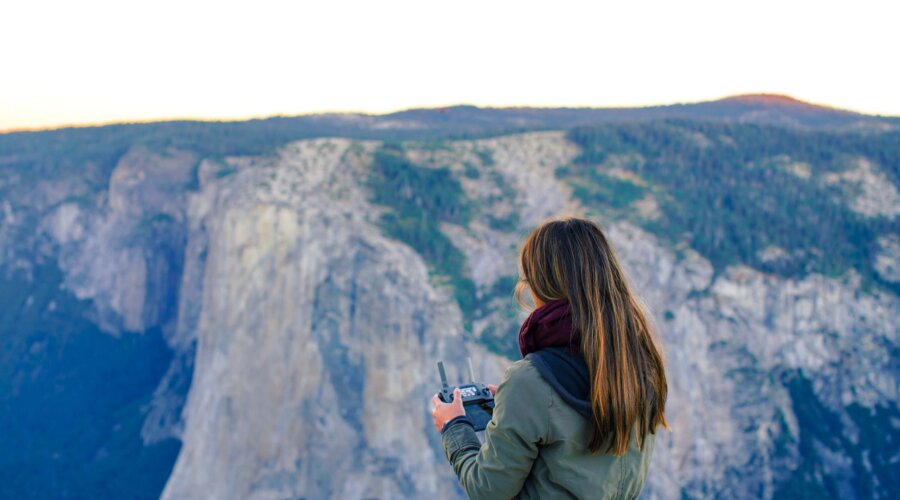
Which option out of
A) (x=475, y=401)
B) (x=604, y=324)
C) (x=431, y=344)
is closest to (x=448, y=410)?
Answer: (x=475, y=401)

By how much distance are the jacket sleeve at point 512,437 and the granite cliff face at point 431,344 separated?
31851 mm

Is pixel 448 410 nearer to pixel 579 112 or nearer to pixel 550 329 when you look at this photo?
pixel 550 329

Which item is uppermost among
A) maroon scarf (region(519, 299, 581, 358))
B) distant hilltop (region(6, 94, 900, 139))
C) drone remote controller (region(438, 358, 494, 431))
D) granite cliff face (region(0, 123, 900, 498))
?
maroon scarf (region(519, 299, 581, 358))

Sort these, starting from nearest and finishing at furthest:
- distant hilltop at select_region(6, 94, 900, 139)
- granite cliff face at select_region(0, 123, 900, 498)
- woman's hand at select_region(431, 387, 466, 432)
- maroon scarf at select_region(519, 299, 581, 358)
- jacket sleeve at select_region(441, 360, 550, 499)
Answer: jacket sleeve at select_region(441, 360, 550, 499), maroon scarf at select_region(519, 299, 581, 358), woman's hand at select_region(431, 387, 466, 432), granite cliff face at select_region(0, 123, 900, 498), distant hilltop at select_region(6, 94, 900, 139)

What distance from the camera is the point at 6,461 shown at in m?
47.0

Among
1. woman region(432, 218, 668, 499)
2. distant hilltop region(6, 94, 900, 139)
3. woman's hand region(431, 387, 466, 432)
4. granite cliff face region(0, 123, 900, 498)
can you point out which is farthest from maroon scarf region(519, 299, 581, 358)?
distant hilltop region(6, 94, 900, 139)

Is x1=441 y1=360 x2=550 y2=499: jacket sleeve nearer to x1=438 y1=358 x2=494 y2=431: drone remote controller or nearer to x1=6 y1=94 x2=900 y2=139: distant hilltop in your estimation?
x1=438 y1=358 x2=494 y2=431: drone remote controller

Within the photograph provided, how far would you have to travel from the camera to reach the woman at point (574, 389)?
345 cm

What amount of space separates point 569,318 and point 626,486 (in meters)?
0.88

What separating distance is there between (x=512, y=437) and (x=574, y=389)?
1.15ft

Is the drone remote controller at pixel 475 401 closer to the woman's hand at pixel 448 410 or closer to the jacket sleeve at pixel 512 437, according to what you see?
the woman's hand at pixel 448 410

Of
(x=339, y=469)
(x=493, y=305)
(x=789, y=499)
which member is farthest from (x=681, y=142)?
(x=339, y=469)

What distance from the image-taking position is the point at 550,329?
3.59 metres

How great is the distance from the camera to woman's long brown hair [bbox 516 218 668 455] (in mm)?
3500
